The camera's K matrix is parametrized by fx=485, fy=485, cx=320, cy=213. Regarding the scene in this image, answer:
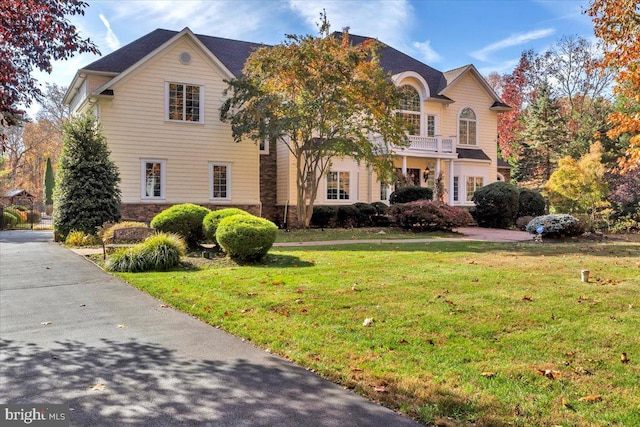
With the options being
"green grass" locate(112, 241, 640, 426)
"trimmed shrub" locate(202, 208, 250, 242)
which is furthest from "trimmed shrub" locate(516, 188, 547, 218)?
"trimmed shrub" locate(202, 208, 250, 242)

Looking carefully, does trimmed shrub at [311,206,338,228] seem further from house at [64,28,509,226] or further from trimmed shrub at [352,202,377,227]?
house at [64,28,509,226]

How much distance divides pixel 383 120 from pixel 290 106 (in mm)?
3653

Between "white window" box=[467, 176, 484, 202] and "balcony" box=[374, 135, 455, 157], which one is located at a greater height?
"balcony" box=[374, 135, 455, 157]

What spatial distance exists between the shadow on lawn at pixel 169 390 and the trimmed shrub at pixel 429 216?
14.3 meters

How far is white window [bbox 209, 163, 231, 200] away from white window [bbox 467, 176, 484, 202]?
1416 centimetres

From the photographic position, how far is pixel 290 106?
60.2 ft

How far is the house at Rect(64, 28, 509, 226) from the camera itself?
20438 mm

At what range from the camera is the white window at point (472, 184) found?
28469 millimetres

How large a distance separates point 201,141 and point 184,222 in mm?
10068

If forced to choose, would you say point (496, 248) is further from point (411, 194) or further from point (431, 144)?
point (431, 144)

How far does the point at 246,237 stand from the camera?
33.4 ft

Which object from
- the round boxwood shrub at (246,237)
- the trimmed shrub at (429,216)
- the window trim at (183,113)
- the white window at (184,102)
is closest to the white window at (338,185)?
the trimmed shrub at (429,216)

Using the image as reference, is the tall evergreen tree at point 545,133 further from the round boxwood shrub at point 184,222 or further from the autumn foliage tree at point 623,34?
the round boxwood shrub at point 184,222

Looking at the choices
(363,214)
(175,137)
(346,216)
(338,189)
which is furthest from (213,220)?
(338,189)
